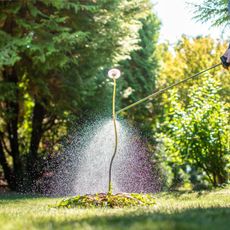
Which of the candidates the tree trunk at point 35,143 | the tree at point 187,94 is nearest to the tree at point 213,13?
the tree at point 187,94

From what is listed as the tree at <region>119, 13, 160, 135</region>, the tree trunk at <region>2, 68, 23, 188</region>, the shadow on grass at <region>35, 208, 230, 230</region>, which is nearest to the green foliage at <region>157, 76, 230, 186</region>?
the tree trunk at <region>2, 68, 23, 188</region>

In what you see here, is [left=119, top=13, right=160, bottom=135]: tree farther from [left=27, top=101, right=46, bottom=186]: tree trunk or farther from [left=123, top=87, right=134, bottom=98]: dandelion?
[left=27, top=101, right=46, bottom=186]: tree trunk

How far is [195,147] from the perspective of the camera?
895cm

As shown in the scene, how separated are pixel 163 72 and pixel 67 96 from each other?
7.89m

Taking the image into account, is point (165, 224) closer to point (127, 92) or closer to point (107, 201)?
point (107, 201)

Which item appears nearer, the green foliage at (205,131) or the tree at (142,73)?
the green foliage at (205,131)

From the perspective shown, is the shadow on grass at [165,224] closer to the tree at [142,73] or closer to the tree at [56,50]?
the tree at [56,50]

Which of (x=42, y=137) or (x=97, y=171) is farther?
(x=42, y=137)

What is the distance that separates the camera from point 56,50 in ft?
26.0

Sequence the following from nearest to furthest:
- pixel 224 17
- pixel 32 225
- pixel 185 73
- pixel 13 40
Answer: pixel 32 225
pixel 13 40
pixel 224 17
pixel 185 73

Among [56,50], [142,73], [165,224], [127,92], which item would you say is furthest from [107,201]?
[142,73]

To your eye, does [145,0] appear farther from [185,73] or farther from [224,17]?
[185,73]

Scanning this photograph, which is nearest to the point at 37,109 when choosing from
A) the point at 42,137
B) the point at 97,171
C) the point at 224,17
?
the point at 42,137

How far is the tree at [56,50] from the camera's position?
8023 millimetres
